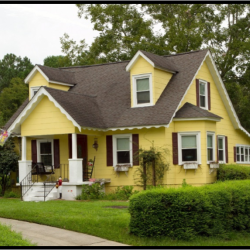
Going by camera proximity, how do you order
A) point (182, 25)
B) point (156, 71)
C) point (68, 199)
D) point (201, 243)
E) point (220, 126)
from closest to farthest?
point (201, 243), point (68, 199), point (156, 71), point (220, 126), point (182, 25)

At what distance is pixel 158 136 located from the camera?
20.8 meters

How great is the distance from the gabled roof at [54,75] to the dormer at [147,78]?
477 cm

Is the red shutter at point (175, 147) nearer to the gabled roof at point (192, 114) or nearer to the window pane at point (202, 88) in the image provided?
the gabled roof at point (192, 114)

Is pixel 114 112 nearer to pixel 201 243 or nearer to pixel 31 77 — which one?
pixel 31 77

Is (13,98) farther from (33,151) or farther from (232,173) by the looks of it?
(232,173)

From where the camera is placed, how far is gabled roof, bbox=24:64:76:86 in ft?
81.2

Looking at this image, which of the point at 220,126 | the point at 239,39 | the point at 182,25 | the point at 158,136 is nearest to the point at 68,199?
the point at 158,136

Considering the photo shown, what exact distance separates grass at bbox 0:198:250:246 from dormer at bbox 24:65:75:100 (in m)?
9.99

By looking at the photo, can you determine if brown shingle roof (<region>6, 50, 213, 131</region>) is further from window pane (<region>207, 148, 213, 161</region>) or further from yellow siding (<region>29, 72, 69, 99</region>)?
window pane (<region>207, 148, 213, 161</region>)

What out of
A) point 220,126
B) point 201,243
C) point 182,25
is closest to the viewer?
point 201,243

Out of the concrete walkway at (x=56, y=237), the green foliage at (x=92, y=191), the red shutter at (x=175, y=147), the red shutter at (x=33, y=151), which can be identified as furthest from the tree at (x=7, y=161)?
the concrete walkway at (x=56, y=237)

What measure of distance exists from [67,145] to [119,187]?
3.56 m

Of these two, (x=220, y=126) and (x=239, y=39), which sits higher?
(x=239, y=39)

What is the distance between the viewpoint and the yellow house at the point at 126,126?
2070 cm
